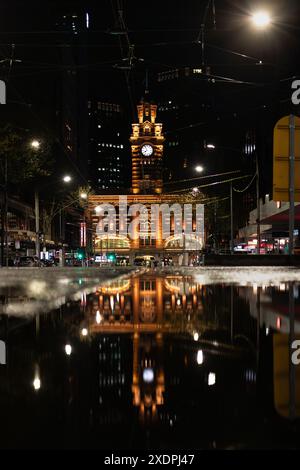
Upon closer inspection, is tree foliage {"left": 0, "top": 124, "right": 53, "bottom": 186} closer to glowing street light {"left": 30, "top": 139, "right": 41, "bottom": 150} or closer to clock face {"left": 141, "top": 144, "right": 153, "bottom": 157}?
glowing street light {"left": 30, "top": 139, "right": 41, "bottom": 150}

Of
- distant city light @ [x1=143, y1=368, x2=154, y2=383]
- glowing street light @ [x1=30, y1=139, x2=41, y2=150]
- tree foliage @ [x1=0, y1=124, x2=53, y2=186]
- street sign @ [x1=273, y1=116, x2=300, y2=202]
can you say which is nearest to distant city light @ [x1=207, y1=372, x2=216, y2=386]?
distant city light @ [x1=143, y1=368, x2=154, y2=383]

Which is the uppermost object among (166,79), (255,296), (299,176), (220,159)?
(166,79)

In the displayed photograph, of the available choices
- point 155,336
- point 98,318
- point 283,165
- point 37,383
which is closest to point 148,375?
point 37,383

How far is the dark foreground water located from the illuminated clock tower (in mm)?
152511

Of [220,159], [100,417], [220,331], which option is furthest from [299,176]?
[220,159]

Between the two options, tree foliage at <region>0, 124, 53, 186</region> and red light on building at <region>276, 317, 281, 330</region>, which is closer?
red light on building at <region>276, 317, 281, 330</region>

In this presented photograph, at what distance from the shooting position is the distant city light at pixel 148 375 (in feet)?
16.5

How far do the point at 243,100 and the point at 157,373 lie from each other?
294 feet

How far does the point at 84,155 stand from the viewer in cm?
Result: 18475

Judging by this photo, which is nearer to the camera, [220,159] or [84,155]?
[220,159]

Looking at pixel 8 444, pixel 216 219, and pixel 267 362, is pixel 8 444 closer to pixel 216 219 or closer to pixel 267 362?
pixel 267 362

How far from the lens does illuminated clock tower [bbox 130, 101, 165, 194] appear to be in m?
163

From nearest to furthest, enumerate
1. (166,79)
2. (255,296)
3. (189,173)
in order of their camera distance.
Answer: (255,296) < (189,173) < (166,79)

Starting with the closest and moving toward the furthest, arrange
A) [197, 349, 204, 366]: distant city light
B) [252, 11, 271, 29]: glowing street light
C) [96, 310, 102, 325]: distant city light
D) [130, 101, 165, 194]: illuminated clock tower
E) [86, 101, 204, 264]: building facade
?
[197, 349, 204, 366]: distant city light < [96, 310, 102, 325]: distant city light < [252, 11, 271, 29]: glowing street light < [86, 101, 204, 264]: building facade < [130, 101, 165, 194]: illuminated clock tower
